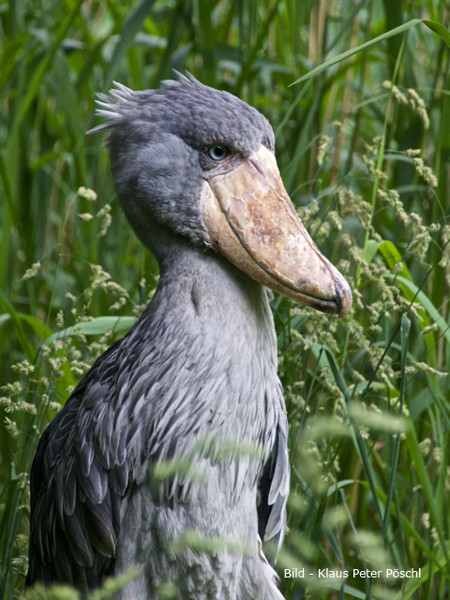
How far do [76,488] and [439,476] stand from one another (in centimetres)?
78

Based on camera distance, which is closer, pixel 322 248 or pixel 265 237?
pixel 265 237

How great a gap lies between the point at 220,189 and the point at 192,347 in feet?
0.89

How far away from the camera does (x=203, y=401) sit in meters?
1.47

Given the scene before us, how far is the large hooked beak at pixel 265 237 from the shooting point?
1.44 meters

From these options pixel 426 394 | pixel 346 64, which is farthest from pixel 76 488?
pixel 346 64

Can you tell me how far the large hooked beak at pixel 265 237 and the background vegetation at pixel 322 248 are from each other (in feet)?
0.63

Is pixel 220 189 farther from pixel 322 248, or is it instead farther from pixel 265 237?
pixel 322 248

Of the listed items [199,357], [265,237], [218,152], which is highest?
[218,152]

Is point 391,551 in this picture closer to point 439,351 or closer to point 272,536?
point 272,536

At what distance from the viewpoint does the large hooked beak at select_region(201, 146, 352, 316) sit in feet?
4.71

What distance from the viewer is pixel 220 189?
1.48 meters

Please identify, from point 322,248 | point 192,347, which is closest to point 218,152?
point 192,347

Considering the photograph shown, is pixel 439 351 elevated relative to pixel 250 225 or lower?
lower

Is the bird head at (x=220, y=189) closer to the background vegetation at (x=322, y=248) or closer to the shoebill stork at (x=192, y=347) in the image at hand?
the shoebill stork at (x=192, y=347)
